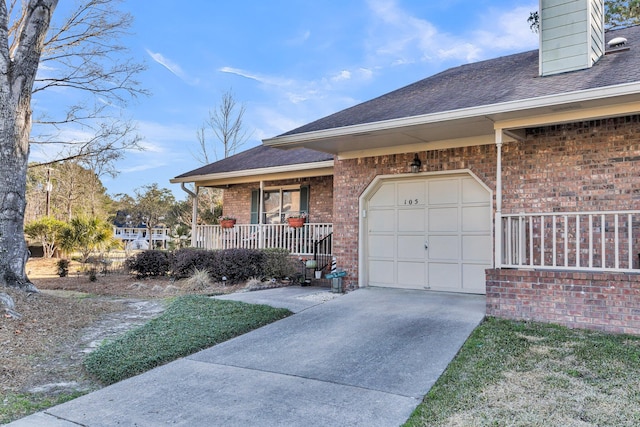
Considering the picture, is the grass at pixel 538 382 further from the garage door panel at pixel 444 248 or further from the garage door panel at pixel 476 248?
the garage door panel at pixel 444 248

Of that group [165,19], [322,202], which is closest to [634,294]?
[322,202]

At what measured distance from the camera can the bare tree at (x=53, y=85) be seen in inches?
298

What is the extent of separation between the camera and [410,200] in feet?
29.4

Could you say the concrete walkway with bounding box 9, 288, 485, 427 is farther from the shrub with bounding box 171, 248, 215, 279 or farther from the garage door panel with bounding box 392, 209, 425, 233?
the shrub with bounding box 171, 248, 215, 279

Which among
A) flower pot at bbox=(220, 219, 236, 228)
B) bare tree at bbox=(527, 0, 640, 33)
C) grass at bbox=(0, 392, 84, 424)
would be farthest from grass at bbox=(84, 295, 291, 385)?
bare tree at bbox=(527, 0, 640, 33)

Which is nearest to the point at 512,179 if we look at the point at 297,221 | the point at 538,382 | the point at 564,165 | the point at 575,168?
the point at 564,165

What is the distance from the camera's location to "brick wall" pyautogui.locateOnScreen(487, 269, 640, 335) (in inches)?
220

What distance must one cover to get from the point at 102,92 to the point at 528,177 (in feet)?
40.5

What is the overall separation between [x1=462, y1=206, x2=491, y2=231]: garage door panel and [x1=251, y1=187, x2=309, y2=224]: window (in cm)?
546

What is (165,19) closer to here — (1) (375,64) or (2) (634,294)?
(1) (375,64)

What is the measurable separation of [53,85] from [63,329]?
999cm

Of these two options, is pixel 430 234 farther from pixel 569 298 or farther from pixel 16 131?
pixel 16 131

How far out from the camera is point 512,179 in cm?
758

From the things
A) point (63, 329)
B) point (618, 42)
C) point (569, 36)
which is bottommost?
point (63, 329)
